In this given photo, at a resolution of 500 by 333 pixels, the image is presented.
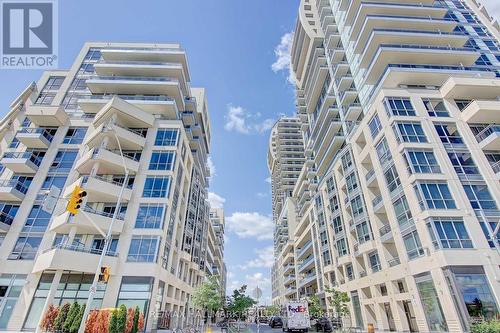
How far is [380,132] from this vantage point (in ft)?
105

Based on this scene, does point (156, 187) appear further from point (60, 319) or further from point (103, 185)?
point (60, 319)

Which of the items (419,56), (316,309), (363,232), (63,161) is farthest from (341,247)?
(63,161)

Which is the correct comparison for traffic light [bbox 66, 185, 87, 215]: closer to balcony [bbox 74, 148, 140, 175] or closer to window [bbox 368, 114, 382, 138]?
balcony [bbox 74, 148, 140, 175]

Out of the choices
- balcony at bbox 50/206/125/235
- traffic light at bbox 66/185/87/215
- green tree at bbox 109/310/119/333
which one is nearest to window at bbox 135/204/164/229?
balcony at bbox 50/206/125/235

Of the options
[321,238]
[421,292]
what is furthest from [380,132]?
[321,238]

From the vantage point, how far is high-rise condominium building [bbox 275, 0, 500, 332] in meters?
22.7

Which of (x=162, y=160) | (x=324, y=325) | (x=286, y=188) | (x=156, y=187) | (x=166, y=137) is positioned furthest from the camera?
(x=286, y=188)

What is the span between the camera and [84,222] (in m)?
27.7

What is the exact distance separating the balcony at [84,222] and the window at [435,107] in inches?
1449

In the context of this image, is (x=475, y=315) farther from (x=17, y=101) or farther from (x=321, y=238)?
(x=17, y=101)

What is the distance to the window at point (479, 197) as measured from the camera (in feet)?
81.4

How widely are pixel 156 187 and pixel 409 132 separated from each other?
29.4m

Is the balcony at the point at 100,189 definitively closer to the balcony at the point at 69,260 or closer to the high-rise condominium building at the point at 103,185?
the high-rise condominium building at the point at 103,185

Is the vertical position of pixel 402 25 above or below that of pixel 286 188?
below
